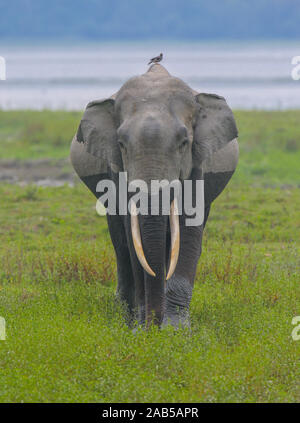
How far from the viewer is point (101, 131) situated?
706cm

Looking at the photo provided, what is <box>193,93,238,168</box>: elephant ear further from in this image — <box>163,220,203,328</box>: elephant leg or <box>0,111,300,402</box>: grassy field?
<box>0,111,300,402</box>: grassy field

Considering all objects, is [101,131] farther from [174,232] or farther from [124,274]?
[124,274]

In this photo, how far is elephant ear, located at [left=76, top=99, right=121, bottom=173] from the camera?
22.9 feet

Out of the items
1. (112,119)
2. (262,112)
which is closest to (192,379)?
(112,119)

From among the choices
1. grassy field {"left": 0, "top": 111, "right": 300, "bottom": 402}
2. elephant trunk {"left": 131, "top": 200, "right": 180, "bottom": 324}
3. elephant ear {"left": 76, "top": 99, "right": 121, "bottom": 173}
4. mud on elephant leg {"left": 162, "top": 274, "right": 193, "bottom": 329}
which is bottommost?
grassy field {"left": 0, "top": 111, "right": 300, "bottom": 402}

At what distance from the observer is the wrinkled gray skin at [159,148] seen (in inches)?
250

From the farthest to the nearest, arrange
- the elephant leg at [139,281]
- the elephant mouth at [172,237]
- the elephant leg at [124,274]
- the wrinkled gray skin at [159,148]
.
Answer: the elephant leg at [124,274]
the elephant leg at [139,281]
the elephant mouth at [172,237]
the wrinkled gray skin at [159,148]

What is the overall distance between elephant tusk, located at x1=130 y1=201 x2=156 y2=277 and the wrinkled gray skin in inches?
2.0

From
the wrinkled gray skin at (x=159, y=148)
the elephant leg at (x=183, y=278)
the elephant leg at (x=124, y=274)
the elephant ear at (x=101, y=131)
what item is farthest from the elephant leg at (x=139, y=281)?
the elephant leg at (x=124, y=274)

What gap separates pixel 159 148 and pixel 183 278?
130 centimetres

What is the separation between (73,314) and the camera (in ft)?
25.2

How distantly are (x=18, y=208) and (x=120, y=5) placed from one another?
12171cm

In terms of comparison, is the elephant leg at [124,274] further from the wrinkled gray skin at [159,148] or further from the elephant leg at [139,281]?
the elephant leg at [139,281]

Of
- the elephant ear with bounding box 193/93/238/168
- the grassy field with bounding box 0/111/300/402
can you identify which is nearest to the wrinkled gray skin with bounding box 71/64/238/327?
the elephant ear with bounding box 193/93/238/168
